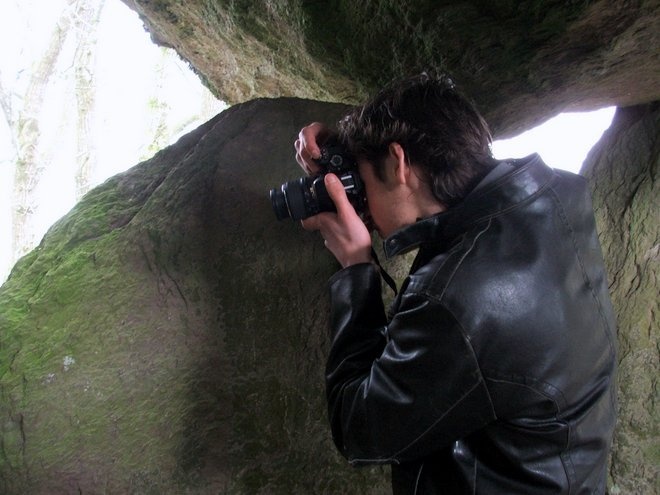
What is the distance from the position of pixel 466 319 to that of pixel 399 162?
409mm

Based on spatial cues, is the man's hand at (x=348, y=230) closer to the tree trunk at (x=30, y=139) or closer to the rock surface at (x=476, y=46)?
the rock surface at (x=476, y=46)

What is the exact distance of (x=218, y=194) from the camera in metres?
1.72

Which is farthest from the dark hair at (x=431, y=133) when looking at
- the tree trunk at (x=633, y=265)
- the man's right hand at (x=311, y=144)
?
the tree trunk at (x=633, y=265)

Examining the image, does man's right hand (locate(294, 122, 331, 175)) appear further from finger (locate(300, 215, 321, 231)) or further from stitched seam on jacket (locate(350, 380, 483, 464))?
stitched seam on jacket (locate(350, 380, 483, 464))

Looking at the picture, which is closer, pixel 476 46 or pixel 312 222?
pixel 312 222

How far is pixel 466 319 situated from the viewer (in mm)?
1027

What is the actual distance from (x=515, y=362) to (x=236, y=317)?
2.79 ft

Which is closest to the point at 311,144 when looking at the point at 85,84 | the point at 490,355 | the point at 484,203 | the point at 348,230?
the point at 348,230

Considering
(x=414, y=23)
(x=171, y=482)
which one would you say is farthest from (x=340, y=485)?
(x=414, y=23)

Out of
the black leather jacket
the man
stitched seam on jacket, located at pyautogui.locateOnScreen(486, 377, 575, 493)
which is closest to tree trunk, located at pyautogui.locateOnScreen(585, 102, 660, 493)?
the man

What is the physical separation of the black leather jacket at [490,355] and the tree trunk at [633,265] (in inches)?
38.9

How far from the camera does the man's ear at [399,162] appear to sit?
127 cm

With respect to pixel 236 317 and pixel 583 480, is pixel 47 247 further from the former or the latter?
pixel 583 480

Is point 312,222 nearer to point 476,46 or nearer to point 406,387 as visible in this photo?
point 406,387
